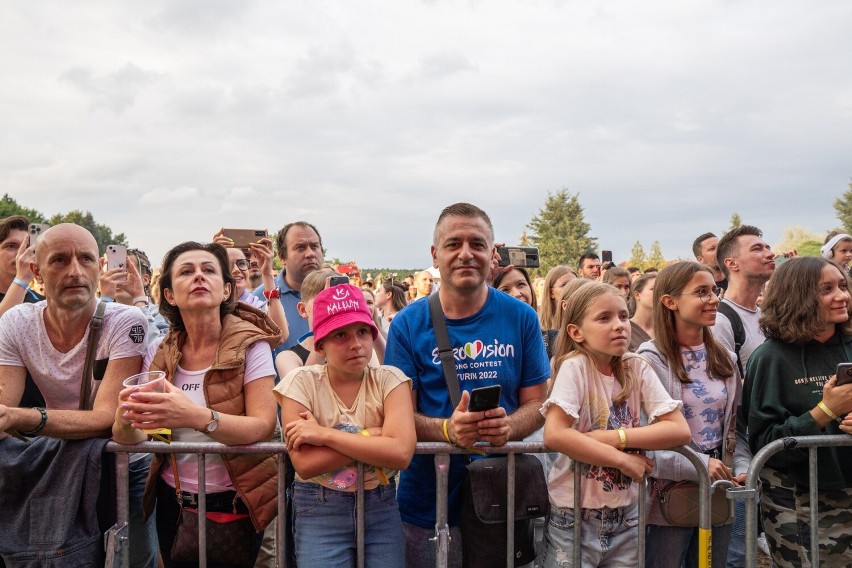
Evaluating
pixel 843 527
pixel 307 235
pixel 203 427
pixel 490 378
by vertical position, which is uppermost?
pixel 307 235

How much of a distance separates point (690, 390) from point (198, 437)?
8.30ft

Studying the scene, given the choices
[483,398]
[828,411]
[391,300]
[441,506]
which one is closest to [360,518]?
[441,506]

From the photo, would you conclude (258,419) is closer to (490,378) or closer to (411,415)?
(411,415)

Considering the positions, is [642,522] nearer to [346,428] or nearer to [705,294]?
[705,294]

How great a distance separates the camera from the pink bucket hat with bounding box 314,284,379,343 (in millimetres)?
2889

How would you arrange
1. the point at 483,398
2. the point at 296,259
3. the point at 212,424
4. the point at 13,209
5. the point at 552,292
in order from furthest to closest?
1. the point at 13,209
2. the point at 552,292
3. the point at 296,259
4. the point at 212,424
5. the point at 483,398

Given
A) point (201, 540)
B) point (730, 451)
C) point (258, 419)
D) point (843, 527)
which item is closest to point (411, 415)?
point (258, 419)

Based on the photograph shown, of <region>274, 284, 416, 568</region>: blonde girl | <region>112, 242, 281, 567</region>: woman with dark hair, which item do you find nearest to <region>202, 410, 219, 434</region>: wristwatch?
<region>112, 242, 281, 567</region>: woman with dark hair

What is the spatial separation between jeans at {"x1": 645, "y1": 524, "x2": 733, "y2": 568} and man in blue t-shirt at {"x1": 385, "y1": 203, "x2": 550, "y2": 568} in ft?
2.80

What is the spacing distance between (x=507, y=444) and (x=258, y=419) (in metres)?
1.17

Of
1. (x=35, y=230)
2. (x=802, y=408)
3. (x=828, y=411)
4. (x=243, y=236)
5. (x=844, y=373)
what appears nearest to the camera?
(x=844, y=373)

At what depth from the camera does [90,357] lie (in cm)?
321

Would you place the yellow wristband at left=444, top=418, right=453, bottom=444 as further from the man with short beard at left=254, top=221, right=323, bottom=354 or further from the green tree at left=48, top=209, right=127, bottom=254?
the green tree at left=48, top=209, right=127, bottom=254

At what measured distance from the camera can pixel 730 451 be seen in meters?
3.47
